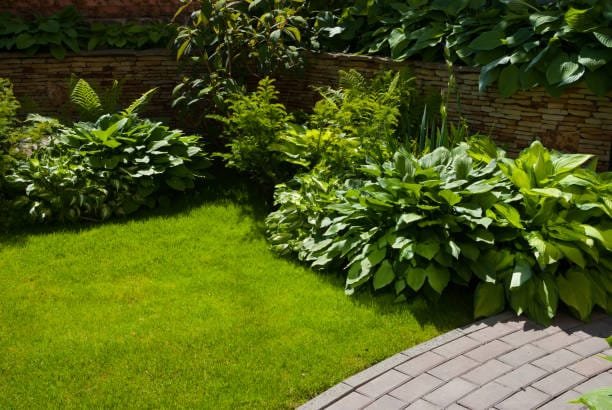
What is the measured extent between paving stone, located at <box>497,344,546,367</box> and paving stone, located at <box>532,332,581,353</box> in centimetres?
5

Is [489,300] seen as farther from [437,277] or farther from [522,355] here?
[522,355]

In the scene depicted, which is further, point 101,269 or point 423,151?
point 423,151

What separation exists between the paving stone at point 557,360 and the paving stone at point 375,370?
726 mm

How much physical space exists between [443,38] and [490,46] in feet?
2.27

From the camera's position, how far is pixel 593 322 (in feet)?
14.5

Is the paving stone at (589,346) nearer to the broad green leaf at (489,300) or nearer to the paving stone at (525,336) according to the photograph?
the paving stone at (525,336)

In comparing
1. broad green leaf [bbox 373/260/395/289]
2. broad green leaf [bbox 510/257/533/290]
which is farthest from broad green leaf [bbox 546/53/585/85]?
broad green leaf [bbox 373/260/395/289]

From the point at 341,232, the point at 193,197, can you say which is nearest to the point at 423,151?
the point at 341,232

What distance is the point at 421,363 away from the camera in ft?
13.0

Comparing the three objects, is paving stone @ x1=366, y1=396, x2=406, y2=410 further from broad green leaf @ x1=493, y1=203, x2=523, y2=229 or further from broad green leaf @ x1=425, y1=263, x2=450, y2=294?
broad green leaf @ x1=493, y1=203, x2=523, y2=229

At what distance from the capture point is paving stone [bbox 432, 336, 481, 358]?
160 inches

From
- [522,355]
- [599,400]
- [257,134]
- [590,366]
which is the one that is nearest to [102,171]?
[257,134]

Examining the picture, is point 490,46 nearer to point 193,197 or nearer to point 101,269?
point 193,197

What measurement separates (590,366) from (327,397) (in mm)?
1428
